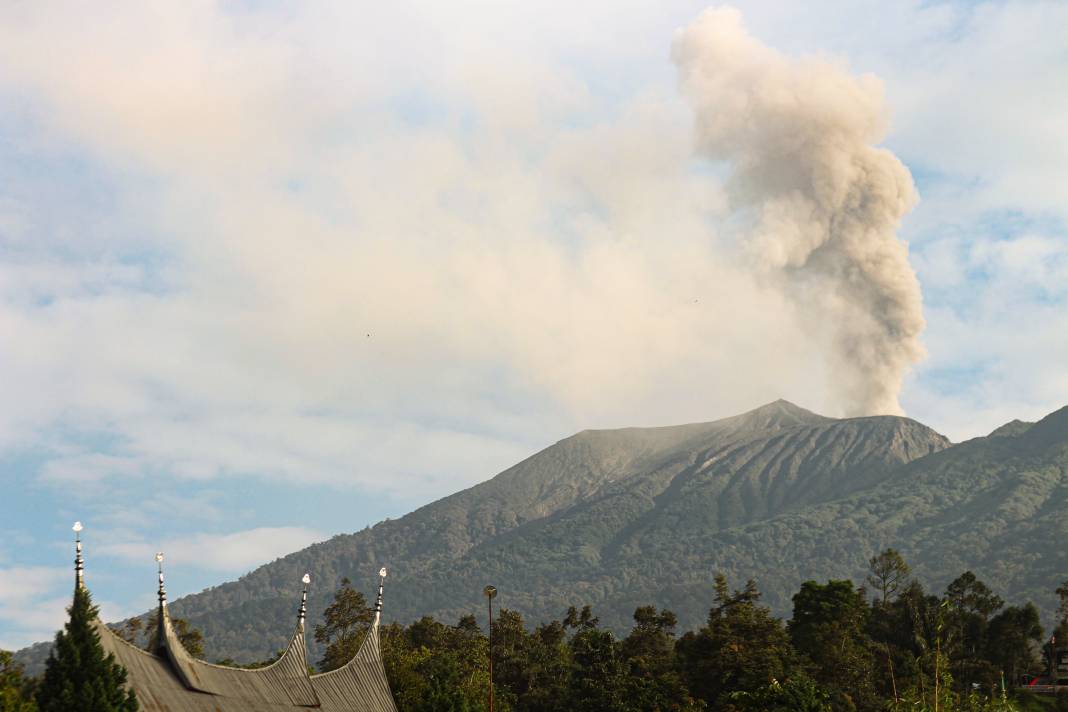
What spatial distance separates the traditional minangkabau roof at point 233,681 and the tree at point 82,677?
1.11 metres

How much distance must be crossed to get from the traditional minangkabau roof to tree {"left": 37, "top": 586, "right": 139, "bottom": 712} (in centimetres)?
111

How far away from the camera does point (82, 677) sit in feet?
116

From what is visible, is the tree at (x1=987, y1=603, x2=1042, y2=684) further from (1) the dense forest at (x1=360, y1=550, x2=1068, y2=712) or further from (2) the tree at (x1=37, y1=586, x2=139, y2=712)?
(2) the tree at (x1=37, y1=586, x2=139, y2=712)

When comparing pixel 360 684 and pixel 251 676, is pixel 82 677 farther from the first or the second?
pixel 360 684

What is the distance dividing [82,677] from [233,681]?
896 cm

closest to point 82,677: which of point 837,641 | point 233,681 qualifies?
point 233,681

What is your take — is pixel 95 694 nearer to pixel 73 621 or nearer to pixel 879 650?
pixel 73 621

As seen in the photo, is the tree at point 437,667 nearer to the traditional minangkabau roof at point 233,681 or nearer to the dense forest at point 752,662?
the dense forest at point 752,662

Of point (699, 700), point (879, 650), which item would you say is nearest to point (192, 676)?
point (699, 700)

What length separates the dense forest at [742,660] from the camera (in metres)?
64.3

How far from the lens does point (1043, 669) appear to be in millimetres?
100062

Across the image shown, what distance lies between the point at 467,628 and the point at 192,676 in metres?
59.3

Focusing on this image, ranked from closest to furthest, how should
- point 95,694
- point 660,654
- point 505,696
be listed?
point 95,694 → point 505,696 → point 660,654

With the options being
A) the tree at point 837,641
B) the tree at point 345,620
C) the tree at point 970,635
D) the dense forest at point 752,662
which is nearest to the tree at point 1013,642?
the dense forest at point 752,662
